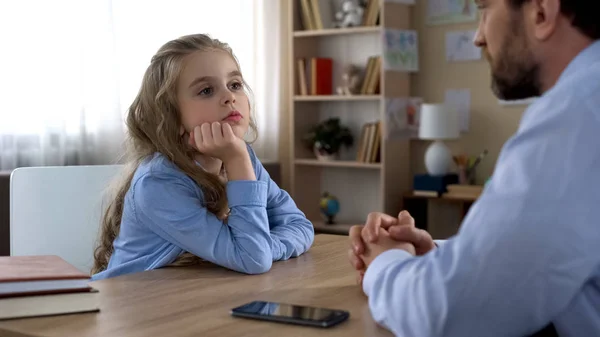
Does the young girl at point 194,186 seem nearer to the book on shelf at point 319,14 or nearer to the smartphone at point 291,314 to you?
the smartphone at point 291,314

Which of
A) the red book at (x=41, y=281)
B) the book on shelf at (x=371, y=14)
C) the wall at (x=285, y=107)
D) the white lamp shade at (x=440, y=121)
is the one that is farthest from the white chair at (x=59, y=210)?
the wall at (x=285, y=107)

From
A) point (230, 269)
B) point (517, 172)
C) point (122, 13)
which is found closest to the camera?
point (517, 172)

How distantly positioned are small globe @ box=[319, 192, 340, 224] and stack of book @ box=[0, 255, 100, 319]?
4.14m

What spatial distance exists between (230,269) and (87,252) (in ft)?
1.96

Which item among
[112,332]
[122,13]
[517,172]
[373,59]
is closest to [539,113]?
[517,172]

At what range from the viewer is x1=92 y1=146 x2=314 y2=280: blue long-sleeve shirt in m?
1.60

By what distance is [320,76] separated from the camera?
543cm

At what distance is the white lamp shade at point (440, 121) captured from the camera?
473 cm

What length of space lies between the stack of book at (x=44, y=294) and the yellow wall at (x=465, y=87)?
4021mm

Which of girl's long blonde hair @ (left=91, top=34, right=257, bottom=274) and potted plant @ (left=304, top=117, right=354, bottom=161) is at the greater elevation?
girl's long blonde hair @ (left=91, top=34, right=257, bottom=274)

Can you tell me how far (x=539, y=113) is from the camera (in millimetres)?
884

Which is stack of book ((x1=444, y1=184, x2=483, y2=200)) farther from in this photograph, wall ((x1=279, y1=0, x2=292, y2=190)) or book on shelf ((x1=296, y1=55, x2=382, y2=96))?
wall ((x1=279, y1=0, x2=292, y2=190))

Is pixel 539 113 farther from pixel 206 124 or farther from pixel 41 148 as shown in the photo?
pixel 41 148

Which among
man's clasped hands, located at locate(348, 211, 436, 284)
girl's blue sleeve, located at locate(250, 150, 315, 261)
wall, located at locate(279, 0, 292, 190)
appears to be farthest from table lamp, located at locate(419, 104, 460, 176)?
man's clasped hands, located at locate(348, 211, 436, 284)
